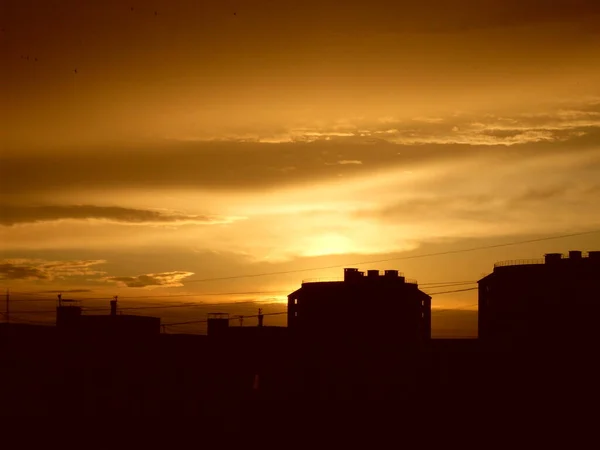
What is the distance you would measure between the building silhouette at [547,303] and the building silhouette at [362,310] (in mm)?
8224

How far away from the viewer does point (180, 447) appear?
3681cm

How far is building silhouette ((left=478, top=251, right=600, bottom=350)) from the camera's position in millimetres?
72000

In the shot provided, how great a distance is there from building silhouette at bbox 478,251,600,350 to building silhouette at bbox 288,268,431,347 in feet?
27.0

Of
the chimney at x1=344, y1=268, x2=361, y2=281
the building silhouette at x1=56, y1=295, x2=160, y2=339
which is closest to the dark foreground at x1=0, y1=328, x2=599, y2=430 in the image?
the building silhouette at x1=56, y1=295, x2=160, y2=339

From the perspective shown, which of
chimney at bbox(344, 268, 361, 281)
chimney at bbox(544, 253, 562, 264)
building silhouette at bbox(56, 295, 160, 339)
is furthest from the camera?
chimney at bbox(344, 268, 361, 281)

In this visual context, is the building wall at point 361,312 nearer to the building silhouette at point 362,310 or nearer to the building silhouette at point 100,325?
the building silhouette at point 362,310

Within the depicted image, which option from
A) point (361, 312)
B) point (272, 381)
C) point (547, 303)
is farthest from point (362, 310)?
point (272, 381)

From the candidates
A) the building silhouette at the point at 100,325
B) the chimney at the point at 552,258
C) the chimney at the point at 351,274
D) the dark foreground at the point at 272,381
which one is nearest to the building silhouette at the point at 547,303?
the chimney at the point at 552,258

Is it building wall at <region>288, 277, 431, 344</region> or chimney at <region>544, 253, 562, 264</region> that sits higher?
chimney at <region>544, 253, 562, 264</region>

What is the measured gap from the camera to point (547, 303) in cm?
7494

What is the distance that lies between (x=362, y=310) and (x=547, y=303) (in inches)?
701

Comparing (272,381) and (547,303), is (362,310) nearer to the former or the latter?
(547,303)

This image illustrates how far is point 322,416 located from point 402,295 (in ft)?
140

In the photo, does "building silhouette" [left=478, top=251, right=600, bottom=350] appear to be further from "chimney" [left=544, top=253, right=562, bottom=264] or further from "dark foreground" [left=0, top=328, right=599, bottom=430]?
"dark foreground" [left=0, top=328, right=599, bottom=430]
